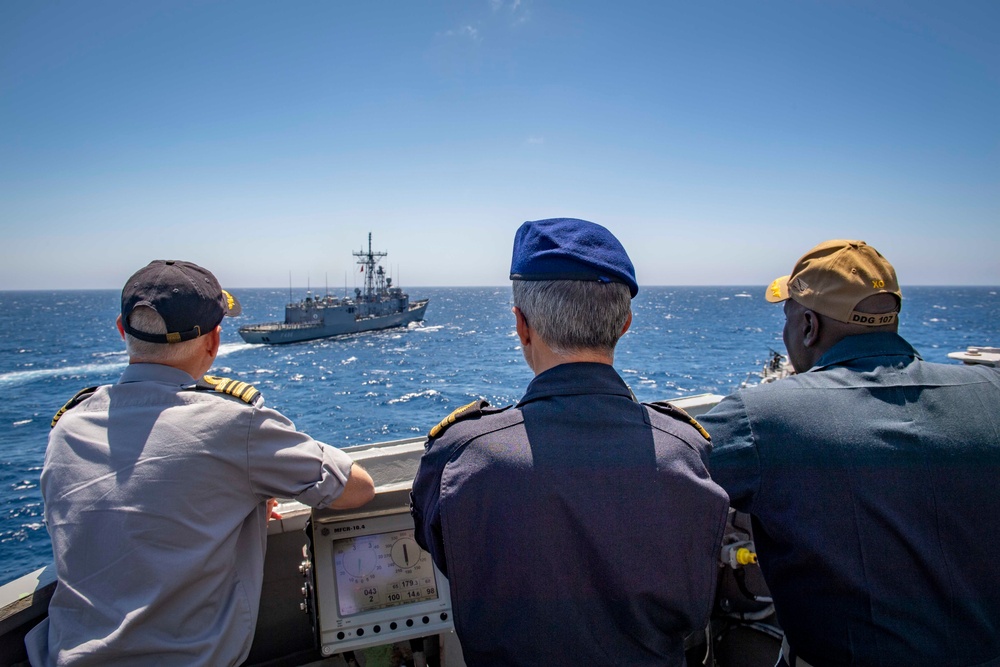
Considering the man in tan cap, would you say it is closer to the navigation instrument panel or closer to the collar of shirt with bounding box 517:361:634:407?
the collar of shirt with bounding box 517:361:634:407

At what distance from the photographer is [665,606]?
138cm

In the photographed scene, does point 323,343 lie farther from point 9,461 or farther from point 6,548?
point 6,548

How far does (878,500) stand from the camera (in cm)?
165

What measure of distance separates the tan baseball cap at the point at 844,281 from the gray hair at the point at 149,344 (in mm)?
2275

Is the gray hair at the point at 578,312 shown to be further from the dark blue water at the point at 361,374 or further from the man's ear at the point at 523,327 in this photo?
the dark blue water at the point at 361,374

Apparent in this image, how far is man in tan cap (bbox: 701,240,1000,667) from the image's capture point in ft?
5.44

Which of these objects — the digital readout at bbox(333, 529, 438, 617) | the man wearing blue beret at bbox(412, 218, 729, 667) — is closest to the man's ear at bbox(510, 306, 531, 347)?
the man wearing blue beret at bbox(412, 218, 729, 667)

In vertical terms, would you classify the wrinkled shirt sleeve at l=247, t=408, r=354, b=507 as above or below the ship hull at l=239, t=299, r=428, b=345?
above

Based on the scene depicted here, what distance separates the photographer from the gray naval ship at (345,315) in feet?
184

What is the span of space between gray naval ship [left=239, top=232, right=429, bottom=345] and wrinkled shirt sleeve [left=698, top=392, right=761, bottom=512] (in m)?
57.8

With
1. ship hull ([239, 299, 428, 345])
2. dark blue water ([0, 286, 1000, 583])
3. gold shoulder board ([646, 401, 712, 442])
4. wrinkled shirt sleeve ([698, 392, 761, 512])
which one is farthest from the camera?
ship hull ([239, 299, 428, 345])

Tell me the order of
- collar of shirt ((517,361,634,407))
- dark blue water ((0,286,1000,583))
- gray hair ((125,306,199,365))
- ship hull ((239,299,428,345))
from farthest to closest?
ship hull ((239,299,428,345)) → dark blue water ((0,286,1000,583)) → gray hair ((125,306,199,365)) → collar of shirt ((517,361,634,407))

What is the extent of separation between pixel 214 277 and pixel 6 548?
56.6 ft

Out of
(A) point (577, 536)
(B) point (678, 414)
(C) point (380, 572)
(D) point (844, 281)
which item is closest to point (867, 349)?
(D) point (844, 281)
